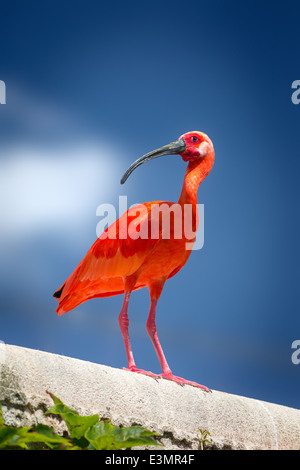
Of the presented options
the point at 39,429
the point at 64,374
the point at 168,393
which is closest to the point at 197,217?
the point at 168,393

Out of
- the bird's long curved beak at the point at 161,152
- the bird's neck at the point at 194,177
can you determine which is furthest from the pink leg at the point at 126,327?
the bird's long curved beak at the point at 161,152

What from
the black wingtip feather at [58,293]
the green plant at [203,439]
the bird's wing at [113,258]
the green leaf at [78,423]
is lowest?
the green plant at [203,439]

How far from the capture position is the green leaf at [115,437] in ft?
6.48

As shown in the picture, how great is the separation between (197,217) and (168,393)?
1493 millimetres

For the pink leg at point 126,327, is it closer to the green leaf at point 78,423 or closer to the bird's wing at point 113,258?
the bird's wing at point 113,258

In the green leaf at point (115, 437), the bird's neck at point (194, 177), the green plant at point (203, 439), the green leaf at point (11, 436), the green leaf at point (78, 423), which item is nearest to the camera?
the green leaf at point (11, 436)

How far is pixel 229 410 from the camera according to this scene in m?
3.60

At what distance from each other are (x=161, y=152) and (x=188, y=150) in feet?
0.81

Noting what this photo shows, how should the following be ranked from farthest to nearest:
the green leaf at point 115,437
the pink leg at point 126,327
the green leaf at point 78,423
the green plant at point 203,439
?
1. the pink leg at point 126,327
2. the green plant at point 203,439
3. the green leaf at point 78,423
4. the green leaf at point 115,437

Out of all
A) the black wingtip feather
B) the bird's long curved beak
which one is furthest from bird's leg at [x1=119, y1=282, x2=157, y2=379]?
the bird's long curved beak

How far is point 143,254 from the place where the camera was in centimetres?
406

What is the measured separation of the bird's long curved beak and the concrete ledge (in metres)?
1.89
